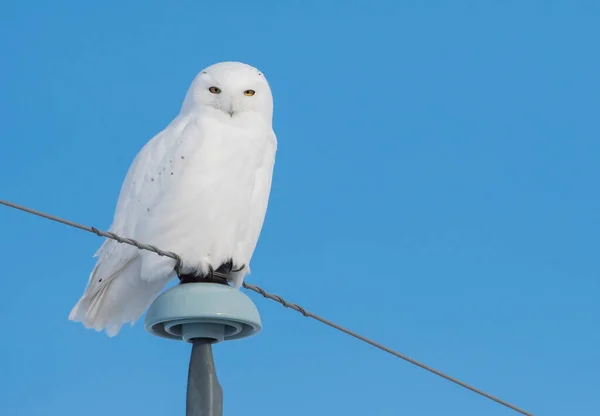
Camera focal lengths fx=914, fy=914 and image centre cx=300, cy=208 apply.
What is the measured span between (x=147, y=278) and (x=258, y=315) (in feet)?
3.42

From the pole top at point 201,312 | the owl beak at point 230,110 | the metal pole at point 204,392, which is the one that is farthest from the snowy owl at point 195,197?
the metal pole at point 204,392

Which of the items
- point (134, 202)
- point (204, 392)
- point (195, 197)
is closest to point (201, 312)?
point (204, 392)

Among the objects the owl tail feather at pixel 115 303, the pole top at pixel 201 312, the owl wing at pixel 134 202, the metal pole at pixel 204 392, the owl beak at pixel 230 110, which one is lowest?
the metal pole at pixel 204 392

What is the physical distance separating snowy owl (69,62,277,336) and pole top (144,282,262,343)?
797 mm

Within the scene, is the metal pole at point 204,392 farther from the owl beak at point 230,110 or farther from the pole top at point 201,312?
the owl beak at point 230,110

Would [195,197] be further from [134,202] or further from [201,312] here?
[201,312]

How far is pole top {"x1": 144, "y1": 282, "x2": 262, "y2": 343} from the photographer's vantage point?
11.6 feet

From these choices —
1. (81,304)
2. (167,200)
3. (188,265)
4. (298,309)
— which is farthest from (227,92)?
(298,309)

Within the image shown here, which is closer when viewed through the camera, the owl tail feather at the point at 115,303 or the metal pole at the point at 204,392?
the metal pole at the point at 204,392

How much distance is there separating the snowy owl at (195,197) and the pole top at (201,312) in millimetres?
797

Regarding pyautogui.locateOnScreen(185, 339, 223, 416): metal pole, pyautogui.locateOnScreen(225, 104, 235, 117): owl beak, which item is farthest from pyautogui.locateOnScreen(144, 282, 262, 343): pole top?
pyautogui.locateOnScreen(225, 104, 235, 117): owl beak

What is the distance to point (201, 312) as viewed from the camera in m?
3.52

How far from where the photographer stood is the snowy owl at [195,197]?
4590mm

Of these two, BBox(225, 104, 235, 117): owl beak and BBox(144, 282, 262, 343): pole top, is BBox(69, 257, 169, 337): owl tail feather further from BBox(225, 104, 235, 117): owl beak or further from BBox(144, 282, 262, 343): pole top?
BBox(144, 282, 262, 343): pole top
